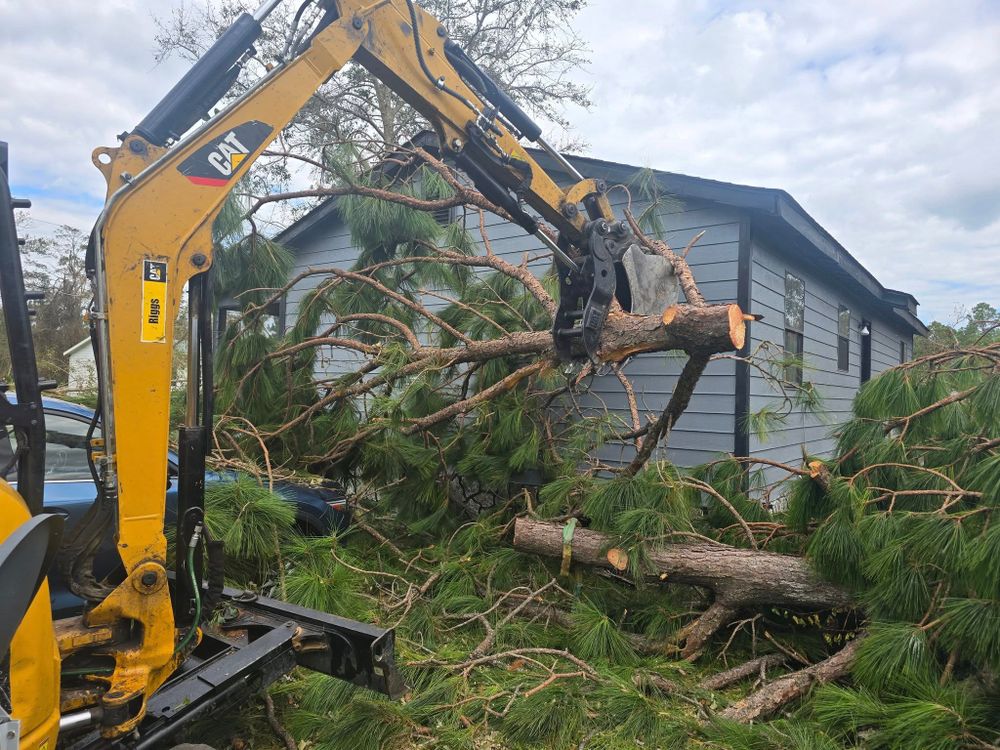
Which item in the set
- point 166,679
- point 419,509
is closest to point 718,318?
point 166,679

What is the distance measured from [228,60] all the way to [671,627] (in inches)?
145

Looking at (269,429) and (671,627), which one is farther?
(269,429)

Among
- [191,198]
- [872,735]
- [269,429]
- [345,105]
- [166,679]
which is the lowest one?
[872,735]

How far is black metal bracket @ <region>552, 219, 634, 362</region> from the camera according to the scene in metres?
2.99

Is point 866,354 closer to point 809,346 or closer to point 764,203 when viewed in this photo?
point 809,346

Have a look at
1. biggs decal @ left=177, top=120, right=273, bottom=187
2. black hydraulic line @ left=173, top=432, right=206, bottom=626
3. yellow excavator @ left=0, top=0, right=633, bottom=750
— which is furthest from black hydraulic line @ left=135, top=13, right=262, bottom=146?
black hydraulic line @ left=173, top=432, right=206, bottom=626

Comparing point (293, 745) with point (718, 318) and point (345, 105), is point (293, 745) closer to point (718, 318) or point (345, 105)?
point (718, 318)

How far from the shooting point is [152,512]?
214cm

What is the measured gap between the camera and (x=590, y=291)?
3.12 metres

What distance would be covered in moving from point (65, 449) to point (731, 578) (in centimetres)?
389

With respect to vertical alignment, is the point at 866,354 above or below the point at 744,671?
above

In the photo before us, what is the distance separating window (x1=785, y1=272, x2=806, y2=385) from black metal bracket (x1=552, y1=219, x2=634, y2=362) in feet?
14.4

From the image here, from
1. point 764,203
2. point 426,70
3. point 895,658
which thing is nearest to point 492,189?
point 426,70

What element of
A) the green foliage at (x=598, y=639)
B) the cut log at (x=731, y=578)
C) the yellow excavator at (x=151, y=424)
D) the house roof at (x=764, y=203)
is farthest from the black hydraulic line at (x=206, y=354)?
the house roof at (x=764, y=203)
